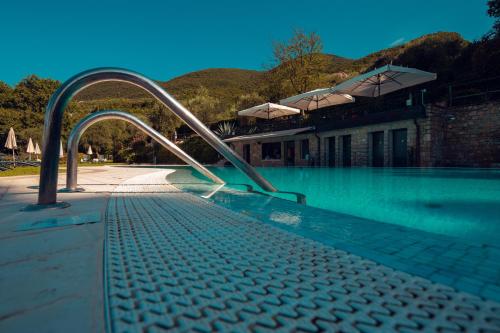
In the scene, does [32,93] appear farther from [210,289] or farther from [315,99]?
[210,289]

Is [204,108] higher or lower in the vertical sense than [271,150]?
higher

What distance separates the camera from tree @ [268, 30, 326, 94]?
26.1m

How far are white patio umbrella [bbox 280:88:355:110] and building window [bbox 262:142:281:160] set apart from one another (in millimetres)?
4925

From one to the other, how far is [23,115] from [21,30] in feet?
196

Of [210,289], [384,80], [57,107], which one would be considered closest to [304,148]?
[384,80]

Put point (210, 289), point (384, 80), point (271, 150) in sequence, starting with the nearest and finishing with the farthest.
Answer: point (210, 289)
point (384, 80)
point (271, 150)

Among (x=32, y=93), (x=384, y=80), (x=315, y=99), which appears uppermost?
(x=32, y=93)

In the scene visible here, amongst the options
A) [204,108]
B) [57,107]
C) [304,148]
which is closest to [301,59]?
[304,148]

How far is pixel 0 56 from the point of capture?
5809 centimetres

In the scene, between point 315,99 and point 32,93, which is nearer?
point 315,99

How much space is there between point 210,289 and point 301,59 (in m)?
28.3

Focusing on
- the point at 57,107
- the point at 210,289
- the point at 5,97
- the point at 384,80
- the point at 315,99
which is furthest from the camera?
the point at 5,97

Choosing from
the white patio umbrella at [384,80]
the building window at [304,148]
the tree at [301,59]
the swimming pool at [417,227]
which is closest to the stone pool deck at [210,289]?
the swimming pool at [417,227]

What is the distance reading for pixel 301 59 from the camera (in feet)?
87.0
